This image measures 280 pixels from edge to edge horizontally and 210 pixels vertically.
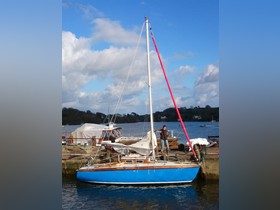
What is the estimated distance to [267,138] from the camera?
33156 mm

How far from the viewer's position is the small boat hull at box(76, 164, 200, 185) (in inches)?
765

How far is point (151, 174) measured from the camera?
1953cm

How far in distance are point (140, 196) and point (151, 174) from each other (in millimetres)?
2017

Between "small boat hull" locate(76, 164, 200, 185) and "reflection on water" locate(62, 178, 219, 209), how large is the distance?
15.2 inches

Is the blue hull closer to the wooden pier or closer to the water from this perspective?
the water

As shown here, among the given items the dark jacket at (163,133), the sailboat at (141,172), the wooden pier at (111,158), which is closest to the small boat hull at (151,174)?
the sailboat at (141,172)

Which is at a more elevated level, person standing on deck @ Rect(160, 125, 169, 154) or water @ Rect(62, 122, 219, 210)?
person standing on deck @ Rect(160, 125, 169, 154)

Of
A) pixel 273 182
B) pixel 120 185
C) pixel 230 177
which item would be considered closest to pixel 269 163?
pixel 273 182

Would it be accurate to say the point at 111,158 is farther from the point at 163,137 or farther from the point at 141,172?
the point at 141,172

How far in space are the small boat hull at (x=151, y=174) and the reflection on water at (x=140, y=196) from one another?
387 millimetres

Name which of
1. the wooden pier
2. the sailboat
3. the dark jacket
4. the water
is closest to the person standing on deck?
the dark jacket

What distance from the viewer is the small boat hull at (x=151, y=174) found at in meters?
19.4

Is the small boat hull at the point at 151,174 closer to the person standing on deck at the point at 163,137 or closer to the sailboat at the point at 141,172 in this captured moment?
the sailboat at the point at 141,172

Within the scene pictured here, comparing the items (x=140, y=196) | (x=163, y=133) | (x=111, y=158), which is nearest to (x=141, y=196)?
(x=140, y=196)
